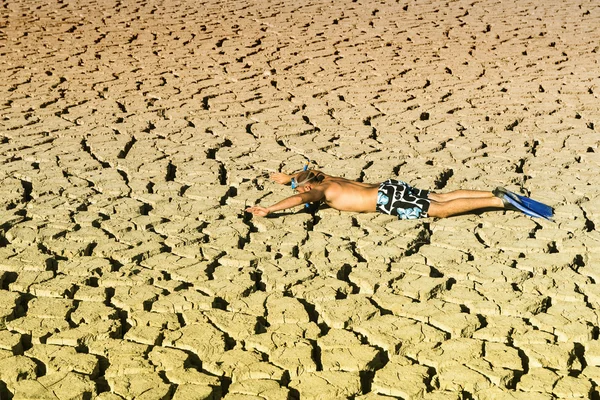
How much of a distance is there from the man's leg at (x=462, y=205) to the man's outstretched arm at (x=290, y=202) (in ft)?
2.06

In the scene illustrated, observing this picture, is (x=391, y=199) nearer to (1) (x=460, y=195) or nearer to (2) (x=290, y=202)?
(1) (x=460, y=195)

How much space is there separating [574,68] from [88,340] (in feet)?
19.3

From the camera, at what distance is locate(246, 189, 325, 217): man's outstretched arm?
4.87m

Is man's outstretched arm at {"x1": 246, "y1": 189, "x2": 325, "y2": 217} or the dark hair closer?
man's outstretched arm at {"x1": 246, "y1": 189, "x2": 325, "y2": 217}

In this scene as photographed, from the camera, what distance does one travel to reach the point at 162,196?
544 cm

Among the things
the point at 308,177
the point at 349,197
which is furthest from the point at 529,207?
the point at 308,177

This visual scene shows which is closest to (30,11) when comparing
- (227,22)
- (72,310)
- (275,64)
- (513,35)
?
(227,22)

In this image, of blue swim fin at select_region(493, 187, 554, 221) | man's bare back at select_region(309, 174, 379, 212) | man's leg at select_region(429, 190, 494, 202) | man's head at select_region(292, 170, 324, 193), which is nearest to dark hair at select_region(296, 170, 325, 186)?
man's head at select_region(292, 170, 324, 193)

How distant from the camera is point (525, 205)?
195 inches

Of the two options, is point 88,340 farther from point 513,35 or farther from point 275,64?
point 513,35

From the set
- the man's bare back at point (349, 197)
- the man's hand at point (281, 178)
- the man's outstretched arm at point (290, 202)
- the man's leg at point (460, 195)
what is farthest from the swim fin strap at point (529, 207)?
the man's hand at point (281, 178)

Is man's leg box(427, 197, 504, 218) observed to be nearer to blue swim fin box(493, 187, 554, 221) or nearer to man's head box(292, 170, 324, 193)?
blue swim fin box(493, 187, 554, 221)

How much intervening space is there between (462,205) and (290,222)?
3.09ft

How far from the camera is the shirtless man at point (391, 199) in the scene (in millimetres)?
4996
